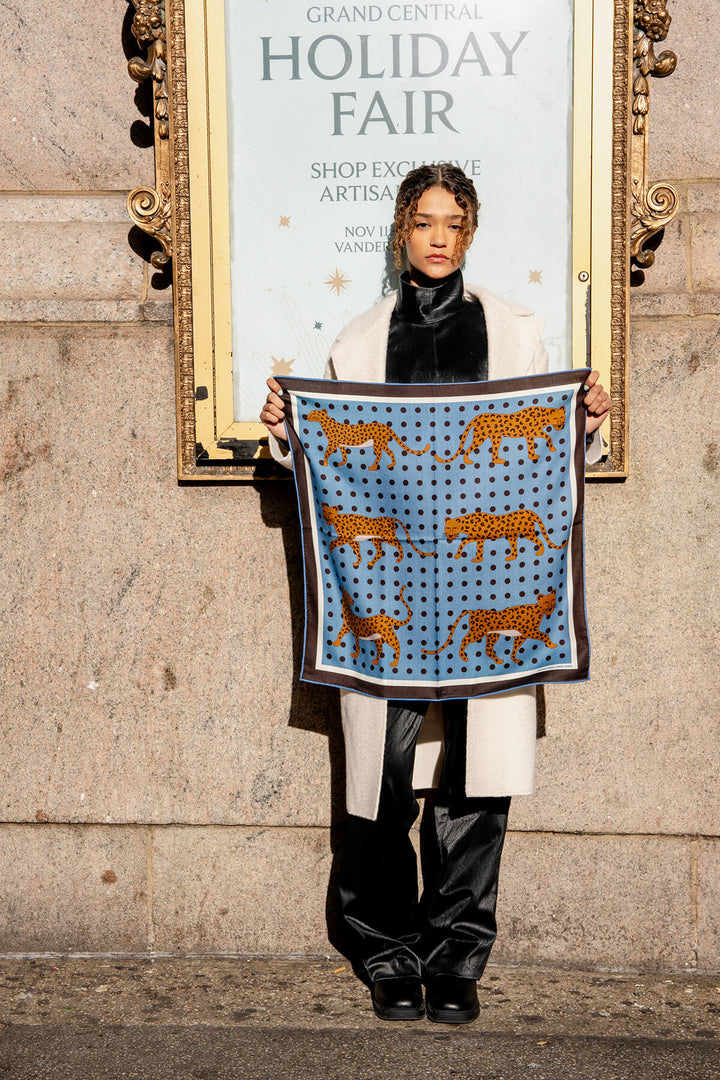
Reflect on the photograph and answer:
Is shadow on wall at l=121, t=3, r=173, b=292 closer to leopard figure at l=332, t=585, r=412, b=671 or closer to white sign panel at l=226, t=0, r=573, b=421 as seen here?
white sign panel at l=226, t=0, r=573, b=421

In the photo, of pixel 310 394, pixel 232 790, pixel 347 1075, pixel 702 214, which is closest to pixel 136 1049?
pixel 347 1075

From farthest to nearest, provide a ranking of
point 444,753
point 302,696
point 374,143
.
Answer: point 302,696, point 374,143, point 444,753

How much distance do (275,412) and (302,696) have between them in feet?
3.62

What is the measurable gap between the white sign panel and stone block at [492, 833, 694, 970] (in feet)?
5.66

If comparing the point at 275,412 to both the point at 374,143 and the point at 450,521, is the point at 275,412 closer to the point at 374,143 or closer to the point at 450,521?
the point at 450,521

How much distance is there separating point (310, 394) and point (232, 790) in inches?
59.2

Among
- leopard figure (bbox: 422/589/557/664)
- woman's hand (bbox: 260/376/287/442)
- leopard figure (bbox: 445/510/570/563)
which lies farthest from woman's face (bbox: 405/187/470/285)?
leopard figure (bbox: 422/589/557/664)

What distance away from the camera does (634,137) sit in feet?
12.9

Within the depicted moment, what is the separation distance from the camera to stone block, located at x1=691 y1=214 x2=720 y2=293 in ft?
13.1

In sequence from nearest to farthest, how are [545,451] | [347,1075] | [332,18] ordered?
[347,1075] → [545,451] → [332,18]

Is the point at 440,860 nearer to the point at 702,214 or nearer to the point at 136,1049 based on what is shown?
the point at 136,1049

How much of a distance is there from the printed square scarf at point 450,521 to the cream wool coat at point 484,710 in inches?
3.5

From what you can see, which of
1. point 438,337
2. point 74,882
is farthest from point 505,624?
point 74,882

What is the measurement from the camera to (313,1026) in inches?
139
